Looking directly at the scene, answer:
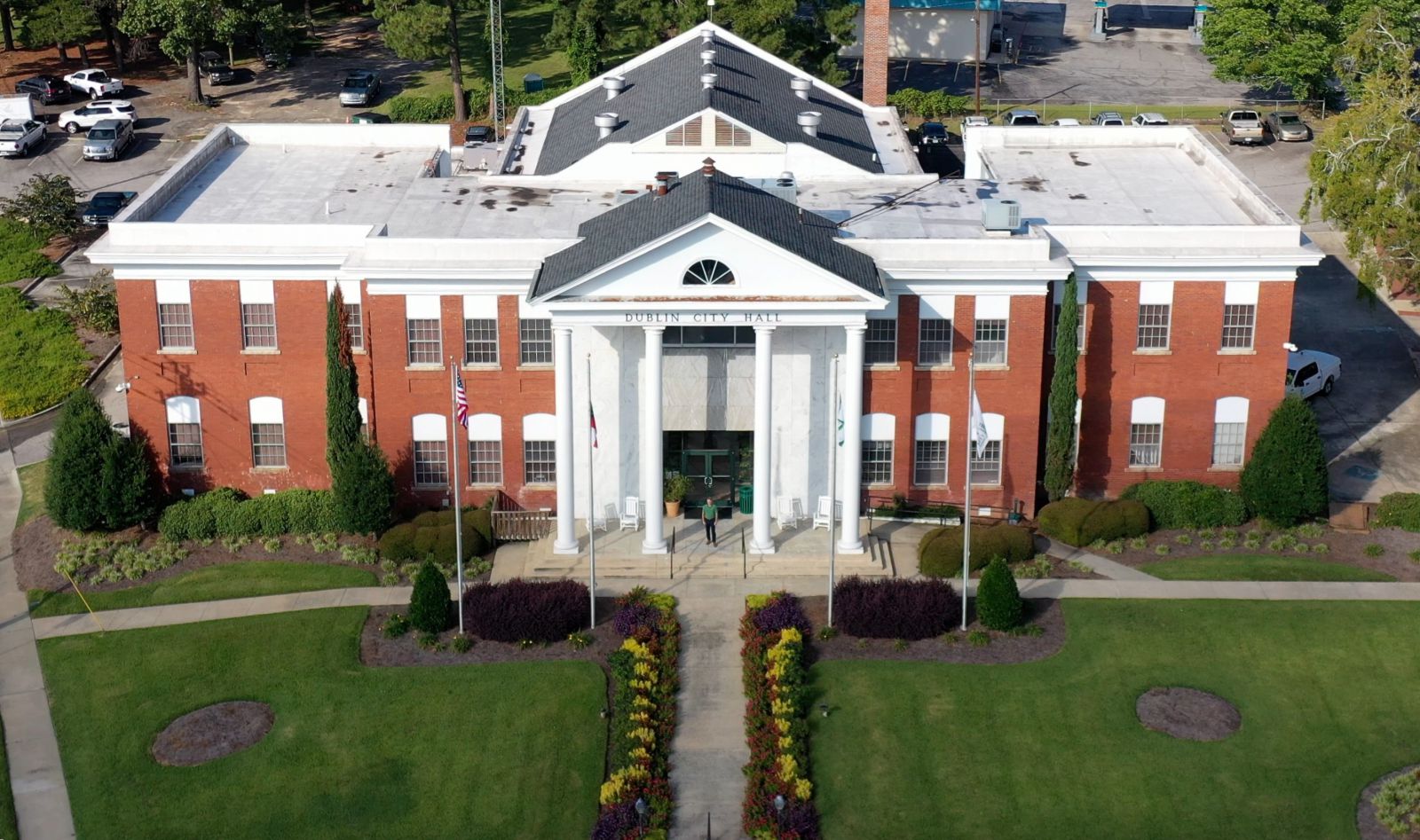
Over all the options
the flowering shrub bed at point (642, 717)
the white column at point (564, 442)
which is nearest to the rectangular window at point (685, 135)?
the white column at point (564, 442)

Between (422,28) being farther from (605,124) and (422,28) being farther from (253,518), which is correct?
(253,518)

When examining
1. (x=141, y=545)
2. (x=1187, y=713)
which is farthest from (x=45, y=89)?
(x=1187, y=713)

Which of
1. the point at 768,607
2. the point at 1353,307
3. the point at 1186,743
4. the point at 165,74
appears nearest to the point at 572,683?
the point at 768,607

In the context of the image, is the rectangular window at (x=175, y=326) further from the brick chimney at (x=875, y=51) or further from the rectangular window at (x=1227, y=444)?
the brick chimney at (x=875, y=51)

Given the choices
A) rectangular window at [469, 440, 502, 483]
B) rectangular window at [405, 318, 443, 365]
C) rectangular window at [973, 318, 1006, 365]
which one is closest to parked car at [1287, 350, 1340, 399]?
rectangular window at [973, 318, 1006, 365]

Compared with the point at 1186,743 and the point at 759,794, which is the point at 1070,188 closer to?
the point at 1186,743
